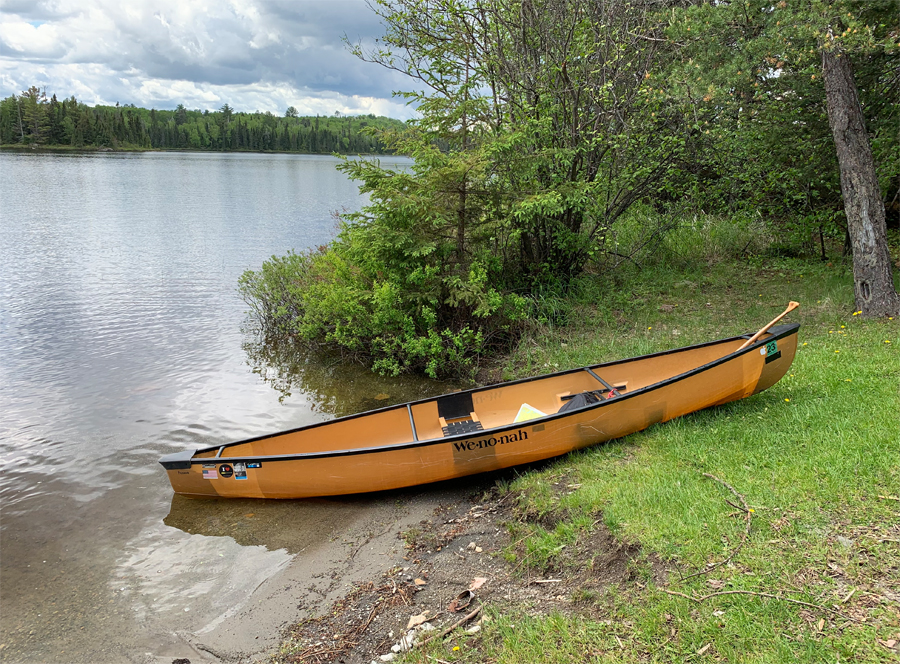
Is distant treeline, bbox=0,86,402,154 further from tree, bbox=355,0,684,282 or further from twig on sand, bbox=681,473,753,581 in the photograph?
twig on sand, bbox=681,473,753,581

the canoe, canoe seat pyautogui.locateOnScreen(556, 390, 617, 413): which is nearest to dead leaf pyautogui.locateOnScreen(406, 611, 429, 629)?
the canoe

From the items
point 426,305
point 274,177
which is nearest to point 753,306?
point 426,305

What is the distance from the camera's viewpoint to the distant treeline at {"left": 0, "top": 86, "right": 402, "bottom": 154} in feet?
289

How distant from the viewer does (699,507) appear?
4367mm

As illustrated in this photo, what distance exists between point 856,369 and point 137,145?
374 feet

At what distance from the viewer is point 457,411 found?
23.3 feet

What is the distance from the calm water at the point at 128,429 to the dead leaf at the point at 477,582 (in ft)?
6.32

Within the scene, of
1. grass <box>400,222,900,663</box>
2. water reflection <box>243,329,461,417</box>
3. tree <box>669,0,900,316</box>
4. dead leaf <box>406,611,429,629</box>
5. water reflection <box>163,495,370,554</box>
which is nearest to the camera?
grass <box>400,222,900,663</box>

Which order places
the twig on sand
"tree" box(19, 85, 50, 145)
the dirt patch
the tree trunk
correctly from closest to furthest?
the twig on sand < the dirt patch < the tree trunk < "tree" box(19, 85, 50, 145)

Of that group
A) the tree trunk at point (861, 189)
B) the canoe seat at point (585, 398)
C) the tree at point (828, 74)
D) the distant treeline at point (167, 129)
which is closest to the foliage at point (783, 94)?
the tree at point (828, 74)

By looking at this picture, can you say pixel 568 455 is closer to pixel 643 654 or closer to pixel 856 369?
pixel 643 654

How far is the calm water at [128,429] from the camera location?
4.94m

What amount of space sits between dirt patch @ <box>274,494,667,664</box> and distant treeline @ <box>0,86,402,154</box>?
6392cm

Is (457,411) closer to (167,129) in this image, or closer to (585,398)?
(585,398)
